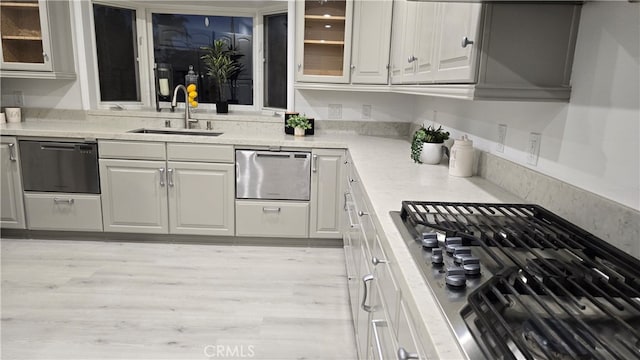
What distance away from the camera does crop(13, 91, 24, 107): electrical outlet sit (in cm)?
370

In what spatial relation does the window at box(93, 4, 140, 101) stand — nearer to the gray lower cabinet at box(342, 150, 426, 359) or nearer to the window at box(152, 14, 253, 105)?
the window at box(152, 14, 253, 105)

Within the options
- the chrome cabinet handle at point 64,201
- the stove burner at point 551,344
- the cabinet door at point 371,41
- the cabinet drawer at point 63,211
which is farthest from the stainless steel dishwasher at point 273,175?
the stove burner at point 551,344

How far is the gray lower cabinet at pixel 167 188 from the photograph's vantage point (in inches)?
127

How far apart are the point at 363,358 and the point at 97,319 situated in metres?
1.53

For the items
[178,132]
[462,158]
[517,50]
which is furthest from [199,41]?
[517,50]

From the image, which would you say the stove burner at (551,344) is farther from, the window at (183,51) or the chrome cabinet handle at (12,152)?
the chrome cabinet handle at (12,152)

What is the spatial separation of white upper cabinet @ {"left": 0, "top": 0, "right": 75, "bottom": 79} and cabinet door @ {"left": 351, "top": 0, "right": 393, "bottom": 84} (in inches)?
96.0

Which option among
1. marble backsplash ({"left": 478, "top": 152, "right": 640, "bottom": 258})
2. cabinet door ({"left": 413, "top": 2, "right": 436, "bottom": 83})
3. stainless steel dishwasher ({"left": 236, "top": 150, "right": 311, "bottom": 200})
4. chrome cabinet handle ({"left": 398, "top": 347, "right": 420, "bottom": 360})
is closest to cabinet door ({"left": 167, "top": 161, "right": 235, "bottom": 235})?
stainless steel dishwasher ({"left": 236, "top": 150, "right": 311, "bottom": 200})

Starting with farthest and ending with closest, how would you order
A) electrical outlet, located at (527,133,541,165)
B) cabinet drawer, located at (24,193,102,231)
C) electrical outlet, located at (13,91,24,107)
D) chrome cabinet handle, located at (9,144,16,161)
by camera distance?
electrical outlet, located at (13,91,24,107), cabinet drawer, located at (24,193,102,231), chrome cabinet handle, located at (9,144,16,161), electrical outlet, located at (527,133,541,165)

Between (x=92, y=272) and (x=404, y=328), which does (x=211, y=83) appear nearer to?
(x=92, y=272)

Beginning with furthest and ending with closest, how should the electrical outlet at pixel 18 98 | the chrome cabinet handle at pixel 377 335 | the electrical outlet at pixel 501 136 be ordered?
the electrical outlet at pixel 18 98 → the electrical outlet at pixel 501 136 → the chrome cabinet handle at pixel 377 335

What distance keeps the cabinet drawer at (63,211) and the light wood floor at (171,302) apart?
0.54 ft

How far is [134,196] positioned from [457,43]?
8.89 ft

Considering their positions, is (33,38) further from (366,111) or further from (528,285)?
(528,285)
